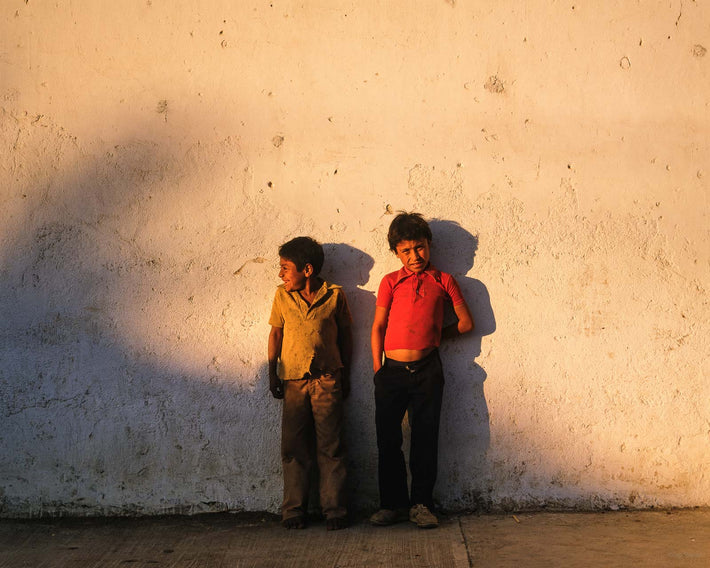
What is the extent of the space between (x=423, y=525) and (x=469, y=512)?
35 cm

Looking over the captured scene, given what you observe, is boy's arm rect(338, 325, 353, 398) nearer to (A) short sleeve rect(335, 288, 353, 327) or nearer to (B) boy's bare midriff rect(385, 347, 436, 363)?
(A) short sleeve rect(335, 288, 353, 327)

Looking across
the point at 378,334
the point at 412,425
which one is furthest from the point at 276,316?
the point at 412,425

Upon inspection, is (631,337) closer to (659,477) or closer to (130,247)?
(659,477)

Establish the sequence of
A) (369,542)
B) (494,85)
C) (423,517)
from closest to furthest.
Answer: (369,542)
(423,517)
(494,85)

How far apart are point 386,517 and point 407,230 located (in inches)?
58.9

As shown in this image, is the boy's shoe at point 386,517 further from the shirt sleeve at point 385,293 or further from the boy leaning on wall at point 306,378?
the shirt sleeve at point 385,293

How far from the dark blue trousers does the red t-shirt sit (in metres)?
0.12

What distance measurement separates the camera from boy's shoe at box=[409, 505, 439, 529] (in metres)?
3.96

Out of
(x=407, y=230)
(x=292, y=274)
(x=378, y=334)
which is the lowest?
(x=378, y=334)

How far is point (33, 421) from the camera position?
14.1ft

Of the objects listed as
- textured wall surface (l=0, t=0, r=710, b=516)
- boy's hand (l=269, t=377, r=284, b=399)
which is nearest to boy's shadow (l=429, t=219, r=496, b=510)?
textured wall surface (l=0, t=0, r=710, b=516)

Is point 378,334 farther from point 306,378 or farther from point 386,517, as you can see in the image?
point 386,517

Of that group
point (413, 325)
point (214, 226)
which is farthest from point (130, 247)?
point (413, 325)

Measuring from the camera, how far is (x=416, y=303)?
4.05 meters
